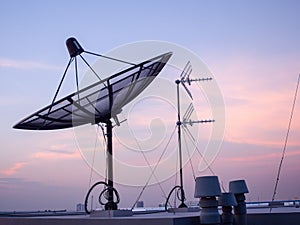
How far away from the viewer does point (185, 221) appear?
32.0 ft

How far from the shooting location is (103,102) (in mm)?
13914

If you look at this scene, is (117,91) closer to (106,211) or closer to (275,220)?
(106,211)

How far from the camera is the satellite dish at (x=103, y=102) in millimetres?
12781

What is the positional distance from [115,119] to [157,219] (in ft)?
17.9

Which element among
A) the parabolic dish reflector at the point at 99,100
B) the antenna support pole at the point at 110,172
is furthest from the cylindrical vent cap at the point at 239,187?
the parabolic dish reflector at the point at 99,100

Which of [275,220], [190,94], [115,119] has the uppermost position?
[190,94]

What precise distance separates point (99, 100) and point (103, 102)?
0.77ft

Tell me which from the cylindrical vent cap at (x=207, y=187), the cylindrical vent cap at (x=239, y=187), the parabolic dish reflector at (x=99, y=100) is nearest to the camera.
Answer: the cylindrical vent cap at (x=207, y=187)

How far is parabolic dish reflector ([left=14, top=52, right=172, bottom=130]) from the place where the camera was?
12719 mm

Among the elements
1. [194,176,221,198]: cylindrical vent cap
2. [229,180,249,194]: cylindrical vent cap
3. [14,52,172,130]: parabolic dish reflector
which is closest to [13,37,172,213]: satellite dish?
[14,52,172,130]: parabolic dish reflector

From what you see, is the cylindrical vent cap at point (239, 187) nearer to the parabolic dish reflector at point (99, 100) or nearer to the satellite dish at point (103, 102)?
the satellite dish at point (103, 102)

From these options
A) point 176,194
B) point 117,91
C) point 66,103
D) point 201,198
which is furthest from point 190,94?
point 201,198

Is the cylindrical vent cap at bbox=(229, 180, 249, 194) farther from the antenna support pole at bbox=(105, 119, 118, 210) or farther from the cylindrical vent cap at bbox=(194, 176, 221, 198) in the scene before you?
the antenna support pole at bbox=(105, 119, 118, 210)

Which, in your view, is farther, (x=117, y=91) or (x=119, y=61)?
(x=119, y=61)
